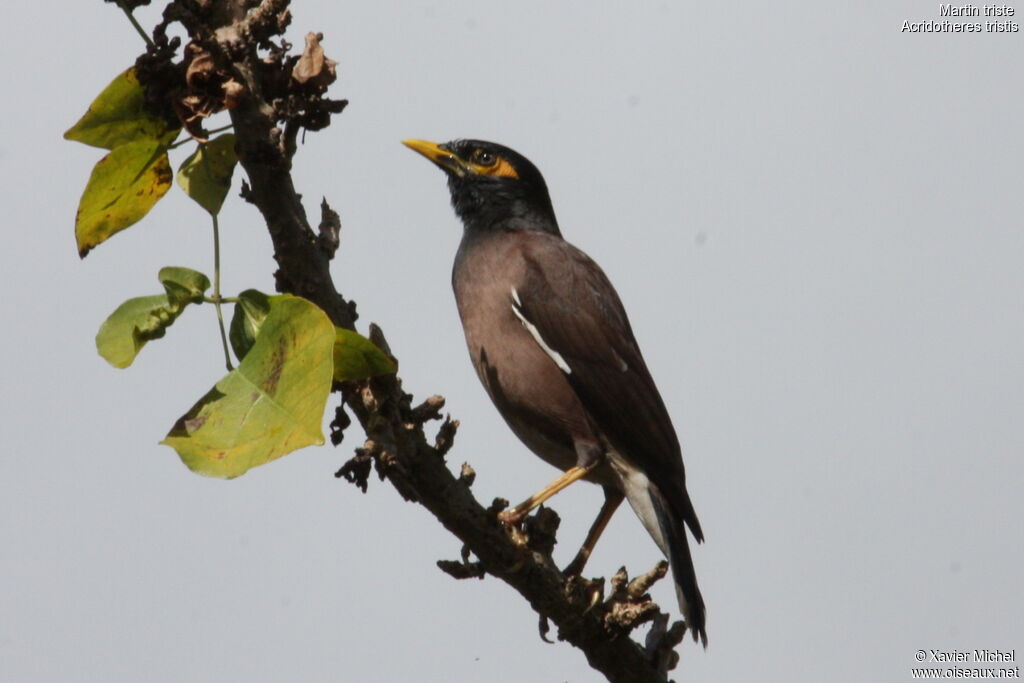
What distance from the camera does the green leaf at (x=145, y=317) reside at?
266 cm

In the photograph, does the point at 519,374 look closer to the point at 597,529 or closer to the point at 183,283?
the point at 597,529

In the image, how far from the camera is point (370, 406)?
305 centimetres

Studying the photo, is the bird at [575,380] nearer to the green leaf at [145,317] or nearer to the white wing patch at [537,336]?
the white wing patch at [537,336]

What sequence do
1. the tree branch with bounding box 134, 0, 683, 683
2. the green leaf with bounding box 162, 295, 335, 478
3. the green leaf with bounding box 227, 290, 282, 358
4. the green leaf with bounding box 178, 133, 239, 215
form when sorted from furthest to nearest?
the green leaf with bounding box 178, 133, 239, 215 → the tree branch with bounding box 134, 0, 683, 683 → the green leaf with bounding box 227, 290, 282, 358 → the green leaf with bounding box 162, 295, 335, 478

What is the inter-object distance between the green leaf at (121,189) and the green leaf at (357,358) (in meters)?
0.65

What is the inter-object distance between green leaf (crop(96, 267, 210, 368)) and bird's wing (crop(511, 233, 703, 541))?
2240mm

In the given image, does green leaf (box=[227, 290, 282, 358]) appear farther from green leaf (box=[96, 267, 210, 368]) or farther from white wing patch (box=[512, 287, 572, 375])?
white wing patch (box=[512, 287, 572, 375])

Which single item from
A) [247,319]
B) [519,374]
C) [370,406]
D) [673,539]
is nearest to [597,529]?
[673,539]

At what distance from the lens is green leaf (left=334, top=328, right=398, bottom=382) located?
2715 millimetres

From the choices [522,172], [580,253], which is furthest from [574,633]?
[522,172]

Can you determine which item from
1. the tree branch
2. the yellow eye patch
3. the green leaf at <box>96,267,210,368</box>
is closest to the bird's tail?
the tree branch

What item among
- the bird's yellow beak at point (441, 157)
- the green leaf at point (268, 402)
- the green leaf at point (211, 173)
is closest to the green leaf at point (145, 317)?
the green leaf at point (268, 402)

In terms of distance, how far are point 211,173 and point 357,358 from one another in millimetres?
604

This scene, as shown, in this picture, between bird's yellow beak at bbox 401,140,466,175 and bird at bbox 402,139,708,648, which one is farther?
bird's yellow beak at bbox 401,140,466,175
